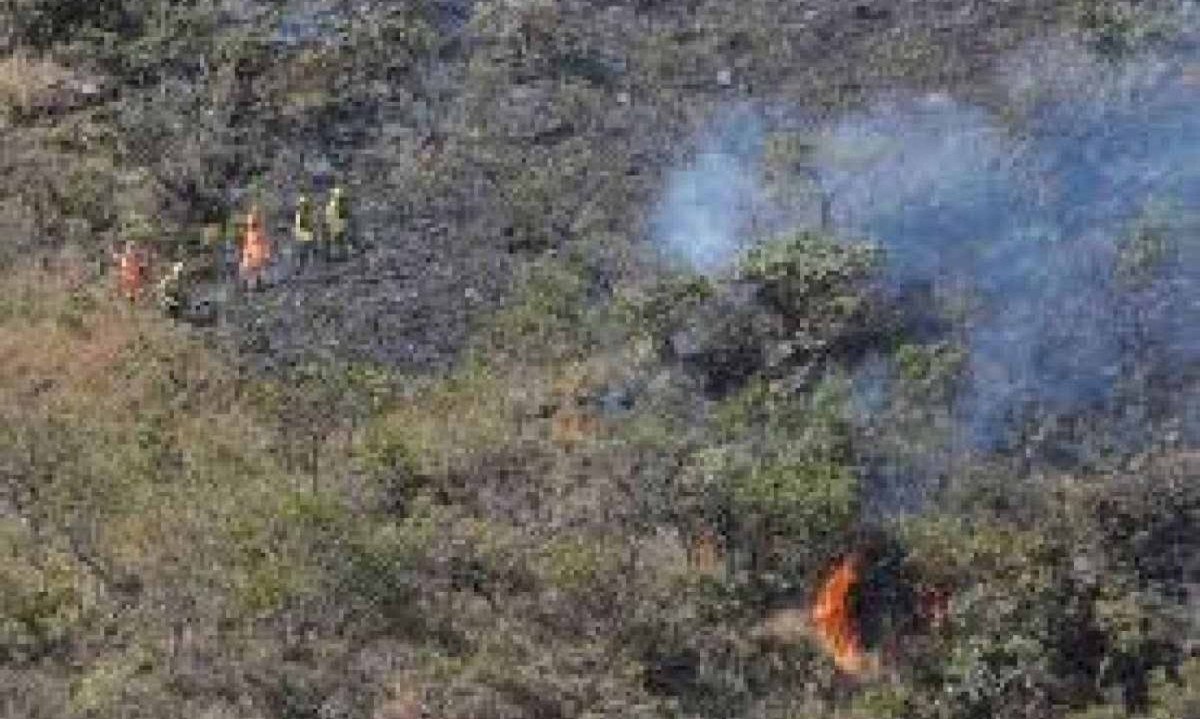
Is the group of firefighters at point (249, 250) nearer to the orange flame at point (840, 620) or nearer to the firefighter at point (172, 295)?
the firefighter at point (172, 295)

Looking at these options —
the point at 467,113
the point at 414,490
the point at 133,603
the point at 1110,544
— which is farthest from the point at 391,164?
the point at 1110,544

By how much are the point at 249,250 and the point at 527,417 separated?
10.8 feet

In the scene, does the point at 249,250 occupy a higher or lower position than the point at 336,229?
lower

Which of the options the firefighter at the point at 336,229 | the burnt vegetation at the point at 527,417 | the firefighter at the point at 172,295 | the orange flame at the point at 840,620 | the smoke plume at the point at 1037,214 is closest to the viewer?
the burnt vegetation at the point at 527,417

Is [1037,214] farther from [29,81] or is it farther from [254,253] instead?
[29,81]

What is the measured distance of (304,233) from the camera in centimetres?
1659

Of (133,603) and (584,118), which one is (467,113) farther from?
(133,603)

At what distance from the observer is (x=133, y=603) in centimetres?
1309

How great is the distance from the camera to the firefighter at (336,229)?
16.5m

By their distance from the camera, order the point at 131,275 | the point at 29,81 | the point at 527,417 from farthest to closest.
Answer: the point at 29,81 → the point at 131,275 → the point at 527,417

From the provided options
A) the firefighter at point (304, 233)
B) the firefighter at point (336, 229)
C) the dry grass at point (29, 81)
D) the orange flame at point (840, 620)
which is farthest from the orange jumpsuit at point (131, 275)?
the orange flame at point (840, 620)

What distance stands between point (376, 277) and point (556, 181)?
1.68 m

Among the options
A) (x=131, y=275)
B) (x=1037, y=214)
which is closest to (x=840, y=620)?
(x=1037, y=214)

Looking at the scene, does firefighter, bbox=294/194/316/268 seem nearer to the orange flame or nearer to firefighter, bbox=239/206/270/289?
firefighter, bbox=239/206/270/289
